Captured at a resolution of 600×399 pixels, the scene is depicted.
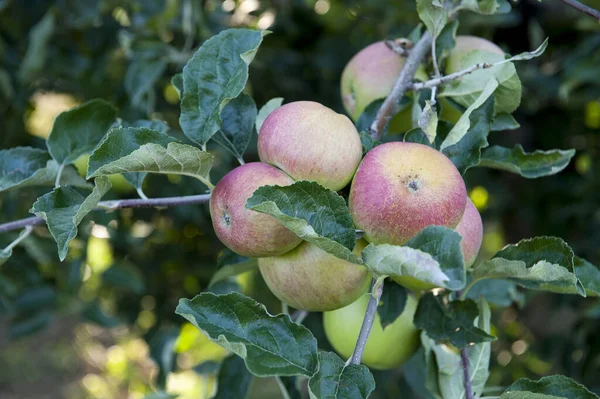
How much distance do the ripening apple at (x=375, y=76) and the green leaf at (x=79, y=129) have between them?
0.40 m

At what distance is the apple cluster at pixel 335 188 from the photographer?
73 centimetres

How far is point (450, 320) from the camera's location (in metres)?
0.90

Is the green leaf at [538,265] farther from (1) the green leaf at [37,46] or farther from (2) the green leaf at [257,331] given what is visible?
(1) the green leaf at [37,46]

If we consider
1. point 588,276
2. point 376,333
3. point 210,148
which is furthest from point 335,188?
point 210,148

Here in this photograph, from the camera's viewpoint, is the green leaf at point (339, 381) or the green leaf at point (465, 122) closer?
the green leaf at point (339, 381)

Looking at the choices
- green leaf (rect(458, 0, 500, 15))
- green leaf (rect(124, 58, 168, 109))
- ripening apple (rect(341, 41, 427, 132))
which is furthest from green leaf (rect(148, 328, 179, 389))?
green leaf (rect(458, 0, 500, 15))

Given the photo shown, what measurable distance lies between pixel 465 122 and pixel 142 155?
41 cm

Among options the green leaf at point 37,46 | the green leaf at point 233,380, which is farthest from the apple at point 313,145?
the green leaf at point 37,46

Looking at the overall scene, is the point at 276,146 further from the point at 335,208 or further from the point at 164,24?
the point at 164,24

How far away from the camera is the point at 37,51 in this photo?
1652 millimetres

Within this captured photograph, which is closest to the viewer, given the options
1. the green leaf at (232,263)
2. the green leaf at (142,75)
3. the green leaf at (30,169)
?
the green leaf at (30,169)

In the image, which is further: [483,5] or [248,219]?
[483,5]

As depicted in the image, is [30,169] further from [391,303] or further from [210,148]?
[210,148]

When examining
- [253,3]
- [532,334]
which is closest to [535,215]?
[532,334]
